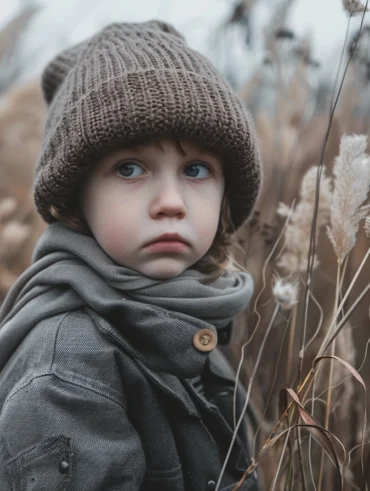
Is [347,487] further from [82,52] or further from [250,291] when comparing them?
[82,52]

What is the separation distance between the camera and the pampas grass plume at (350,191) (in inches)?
39.8

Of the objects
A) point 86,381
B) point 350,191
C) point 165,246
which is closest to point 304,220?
point 350,191

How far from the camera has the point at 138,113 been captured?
1011mm

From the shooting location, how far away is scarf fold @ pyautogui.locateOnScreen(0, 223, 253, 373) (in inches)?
40.3

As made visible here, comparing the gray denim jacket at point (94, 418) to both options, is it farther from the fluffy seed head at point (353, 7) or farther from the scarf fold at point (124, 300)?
the fluffy seed head at point (353, 7)

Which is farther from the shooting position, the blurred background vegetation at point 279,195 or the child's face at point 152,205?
the blurred background vegetation at point 279,195

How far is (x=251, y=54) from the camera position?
199 cm

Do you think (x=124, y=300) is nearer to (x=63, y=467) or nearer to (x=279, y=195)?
(x=63, y=467)

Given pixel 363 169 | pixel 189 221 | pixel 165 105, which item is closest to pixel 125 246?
pixel 189 221

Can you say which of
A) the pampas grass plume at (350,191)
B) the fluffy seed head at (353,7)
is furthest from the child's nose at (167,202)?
the fluffy seed head at (353,7)

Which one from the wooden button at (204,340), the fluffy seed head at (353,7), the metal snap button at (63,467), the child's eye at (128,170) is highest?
the fluffy seed head at (353,7)

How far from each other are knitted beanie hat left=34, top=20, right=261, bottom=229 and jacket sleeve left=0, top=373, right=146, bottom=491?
357mm

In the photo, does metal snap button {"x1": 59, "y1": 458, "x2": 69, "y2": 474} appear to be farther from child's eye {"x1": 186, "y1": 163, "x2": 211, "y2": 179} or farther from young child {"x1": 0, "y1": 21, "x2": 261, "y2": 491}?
child's eye {"x1": 186, "y1": 163, "x2": 211, "y2": 179}

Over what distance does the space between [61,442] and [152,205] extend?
1.25ft
